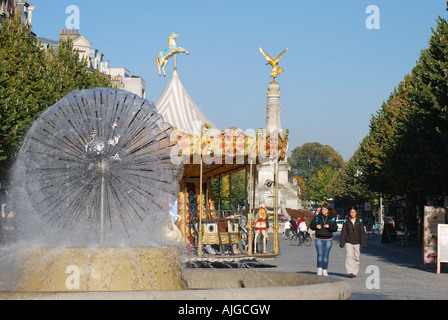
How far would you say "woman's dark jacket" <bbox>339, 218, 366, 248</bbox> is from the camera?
19.8m

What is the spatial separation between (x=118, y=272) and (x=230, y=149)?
12.8m

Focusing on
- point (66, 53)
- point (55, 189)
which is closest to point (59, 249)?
point (55, 189)

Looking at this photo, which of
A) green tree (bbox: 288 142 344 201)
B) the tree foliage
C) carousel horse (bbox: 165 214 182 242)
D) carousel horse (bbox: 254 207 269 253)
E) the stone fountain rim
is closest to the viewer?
the stone fountain rim

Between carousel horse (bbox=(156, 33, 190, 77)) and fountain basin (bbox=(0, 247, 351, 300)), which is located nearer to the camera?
fountain basin (bbox=(0, 247, 351, 300))

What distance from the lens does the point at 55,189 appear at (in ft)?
39.9

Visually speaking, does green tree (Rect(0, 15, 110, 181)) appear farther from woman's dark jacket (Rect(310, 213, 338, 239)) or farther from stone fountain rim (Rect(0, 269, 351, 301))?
stone fountain rim (Rect(0, 269, 351, 301))

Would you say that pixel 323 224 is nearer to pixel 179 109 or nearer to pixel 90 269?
pixel 90 269

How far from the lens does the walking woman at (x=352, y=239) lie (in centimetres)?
1978

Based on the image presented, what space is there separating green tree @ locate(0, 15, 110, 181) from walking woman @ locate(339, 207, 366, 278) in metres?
14.8

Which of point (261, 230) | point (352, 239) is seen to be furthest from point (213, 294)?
point (261, 230)

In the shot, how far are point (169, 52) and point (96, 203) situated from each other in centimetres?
1652

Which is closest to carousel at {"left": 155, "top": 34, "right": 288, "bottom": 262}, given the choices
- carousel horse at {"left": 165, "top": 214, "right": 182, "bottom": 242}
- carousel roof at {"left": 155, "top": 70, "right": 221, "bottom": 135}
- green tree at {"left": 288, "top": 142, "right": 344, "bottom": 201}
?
carousel roof at {"left": 155, "top": 70, "right": 221, "bottom": 135}

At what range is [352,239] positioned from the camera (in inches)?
780
